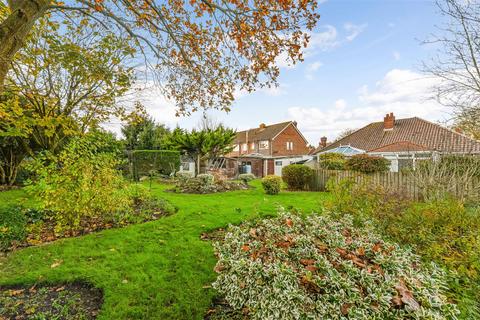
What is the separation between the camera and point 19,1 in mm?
2736

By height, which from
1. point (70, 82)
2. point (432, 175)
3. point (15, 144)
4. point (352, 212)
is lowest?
point (352, 212)

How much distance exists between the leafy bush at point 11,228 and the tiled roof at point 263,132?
99.0ft

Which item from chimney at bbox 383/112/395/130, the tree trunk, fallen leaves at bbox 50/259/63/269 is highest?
chimney at bbox 383/112/395/130

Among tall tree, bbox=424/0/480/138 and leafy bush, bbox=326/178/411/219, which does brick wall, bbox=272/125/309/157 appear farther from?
leafy bush, bbox=326/178/411/219

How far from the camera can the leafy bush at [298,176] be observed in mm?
14523

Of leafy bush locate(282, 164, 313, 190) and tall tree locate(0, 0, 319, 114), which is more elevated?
tall tree locate(0, 0, 319, 114)

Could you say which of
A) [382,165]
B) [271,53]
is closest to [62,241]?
[271,53]

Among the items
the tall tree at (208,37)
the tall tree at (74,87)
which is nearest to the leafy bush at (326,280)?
the tall tree at (208,37)

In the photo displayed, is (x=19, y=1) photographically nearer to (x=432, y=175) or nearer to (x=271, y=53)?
(x=271, y=53)

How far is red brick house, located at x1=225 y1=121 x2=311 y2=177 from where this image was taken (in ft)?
96.8

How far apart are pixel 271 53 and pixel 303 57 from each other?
25.8 inches

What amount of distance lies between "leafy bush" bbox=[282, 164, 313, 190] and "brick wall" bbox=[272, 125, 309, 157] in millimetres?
18620

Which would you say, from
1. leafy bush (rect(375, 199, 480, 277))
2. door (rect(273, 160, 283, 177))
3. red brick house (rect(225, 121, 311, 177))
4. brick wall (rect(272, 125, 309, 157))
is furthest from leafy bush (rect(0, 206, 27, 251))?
brick wall (rect(272, 125, 309, 157))

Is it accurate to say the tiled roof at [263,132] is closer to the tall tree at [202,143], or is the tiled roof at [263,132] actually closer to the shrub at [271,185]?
the tall tree at [202,143]
